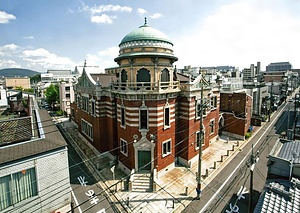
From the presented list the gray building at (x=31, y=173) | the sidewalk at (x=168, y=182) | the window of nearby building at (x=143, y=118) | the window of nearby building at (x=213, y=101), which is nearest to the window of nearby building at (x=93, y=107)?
the sidewalk at (x=168, y=182)

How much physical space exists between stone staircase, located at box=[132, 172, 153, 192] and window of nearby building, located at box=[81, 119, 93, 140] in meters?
11.9

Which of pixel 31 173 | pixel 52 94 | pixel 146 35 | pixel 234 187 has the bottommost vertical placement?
pixel 234 187

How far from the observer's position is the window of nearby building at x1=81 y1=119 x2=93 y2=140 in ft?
90.3

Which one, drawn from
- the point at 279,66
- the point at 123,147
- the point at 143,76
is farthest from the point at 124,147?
the point at 279,66

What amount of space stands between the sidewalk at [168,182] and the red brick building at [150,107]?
4.67 ft

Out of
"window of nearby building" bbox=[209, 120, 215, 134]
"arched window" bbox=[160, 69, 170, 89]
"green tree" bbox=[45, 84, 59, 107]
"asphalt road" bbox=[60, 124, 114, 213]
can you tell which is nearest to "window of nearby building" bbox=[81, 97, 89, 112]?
"asphalt road" bbox=[60, 124, 114, 213]

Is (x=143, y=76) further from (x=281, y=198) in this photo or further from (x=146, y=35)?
(x=281, y=198)

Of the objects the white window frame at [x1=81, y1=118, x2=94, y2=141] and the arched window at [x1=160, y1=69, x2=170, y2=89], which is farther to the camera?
the white window frame at [x1=81, y1=118, x2=94, y2=141]

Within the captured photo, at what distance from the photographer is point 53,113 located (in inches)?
2260

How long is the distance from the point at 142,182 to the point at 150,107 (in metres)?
8.23

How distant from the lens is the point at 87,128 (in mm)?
29156

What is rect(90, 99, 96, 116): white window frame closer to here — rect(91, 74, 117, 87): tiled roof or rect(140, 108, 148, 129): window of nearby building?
rect(91, 74, 117, 87): tiled roof

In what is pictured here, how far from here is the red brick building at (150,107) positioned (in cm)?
1894

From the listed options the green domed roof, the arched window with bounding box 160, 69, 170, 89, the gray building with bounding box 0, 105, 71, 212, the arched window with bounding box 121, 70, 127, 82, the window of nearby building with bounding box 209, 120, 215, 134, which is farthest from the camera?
the window of nearby building with bounding box 209, 120, 215, 134
